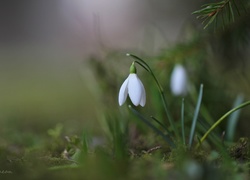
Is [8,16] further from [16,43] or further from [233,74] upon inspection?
[233,74]

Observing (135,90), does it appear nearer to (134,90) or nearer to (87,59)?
(134,90)

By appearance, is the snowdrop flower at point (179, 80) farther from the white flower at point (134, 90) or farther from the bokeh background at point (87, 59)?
the white flower at point (134, 90)

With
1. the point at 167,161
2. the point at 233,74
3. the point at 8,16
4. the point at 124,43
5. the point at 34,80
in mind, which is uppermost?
the point at 8,16

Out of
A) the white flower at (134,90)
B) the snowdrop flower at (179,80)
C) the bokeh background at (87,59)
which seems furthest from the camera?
the bokeh background at (87,59)

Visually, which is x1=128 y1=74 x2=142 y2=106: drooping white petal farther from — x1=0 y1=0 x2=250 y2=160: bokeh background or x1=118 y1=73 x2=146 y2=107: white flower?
x1=0 y1=0 x2=250 y2=160: bokeh background

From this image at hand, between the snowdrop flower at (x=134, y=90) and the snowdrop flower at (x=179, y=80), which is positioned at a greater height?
the snowdrop flower at (x=179, y=80)

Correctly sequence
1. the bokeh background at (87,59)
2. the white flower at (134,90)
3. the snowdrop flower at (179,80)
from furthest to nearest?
the bokeh background at (87,59) < the snowdrop flower at (179,80) < the white flower at (134,90)

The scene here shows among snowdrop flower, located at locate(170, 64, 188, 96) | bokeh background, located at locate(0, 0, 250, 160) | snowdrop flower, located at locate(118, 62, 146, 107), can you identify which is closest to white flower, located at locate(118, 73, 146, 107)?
snowdrop flower, located at locate(118, 62, 146, 107)

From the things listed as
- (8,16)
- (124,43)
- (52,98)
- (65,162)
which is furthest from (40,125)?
(8,16)

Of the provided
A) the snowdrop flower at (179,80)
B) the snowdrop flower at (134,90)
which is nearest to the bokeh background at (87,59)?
the snowdrop flower at (179,80)
